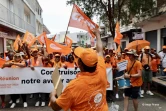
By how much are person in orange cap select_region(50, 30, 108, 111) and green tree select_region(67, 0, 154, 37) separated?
15.6m

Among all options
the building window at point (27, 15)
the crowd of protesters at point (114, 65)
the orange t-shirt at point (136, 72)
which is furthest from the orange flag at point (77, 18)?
the building window at point (27, 15)

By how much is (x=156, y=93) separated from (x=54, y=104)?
6761 millimetres

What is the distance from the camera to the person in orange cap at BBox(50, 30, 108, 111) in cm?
227

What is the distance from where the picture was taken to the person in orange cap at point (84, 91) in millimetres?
2268

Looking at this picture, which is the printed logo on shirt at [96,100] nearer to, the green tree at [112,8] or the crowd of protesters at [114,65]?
the crowd of protesters at [114,65]

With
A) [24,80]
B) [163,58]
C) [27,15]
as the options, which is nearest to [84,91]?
[24,80]

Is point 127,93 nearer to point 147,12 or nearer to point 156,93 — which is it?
point 156,93

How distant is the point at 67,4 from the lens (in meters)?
17.8

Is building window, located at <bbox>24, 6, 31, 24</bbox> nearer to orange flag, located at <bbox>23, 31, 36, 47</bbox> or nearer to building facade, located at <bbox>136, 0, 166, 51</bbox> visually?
building facade, located at <bbox>136, 0, 166, 51</bbox>

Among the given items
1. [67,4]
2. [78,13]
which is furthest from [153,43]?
[78,13]

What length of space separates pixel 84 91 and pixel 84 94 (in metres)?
0.03

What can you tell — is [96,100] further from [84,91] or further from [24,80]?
[24,80]

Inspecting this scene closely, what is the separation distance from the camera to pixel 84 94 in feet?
7.54

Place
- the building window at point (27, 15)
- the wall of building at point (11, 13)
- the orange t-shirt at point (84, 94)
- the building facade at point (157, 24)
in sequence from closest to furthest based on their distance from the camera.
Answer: the orange t-shirt at point (84, 94), the building facade at point (157, 24), the wall of building at point (11, 13), the building window at point (27, 15)
